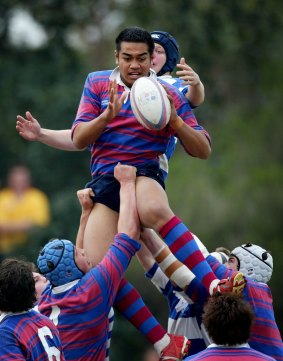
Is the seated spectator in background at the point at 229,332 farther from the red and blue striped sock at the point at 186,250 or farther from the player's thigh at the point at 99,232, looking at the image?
the player's thigh at the point at 99,232

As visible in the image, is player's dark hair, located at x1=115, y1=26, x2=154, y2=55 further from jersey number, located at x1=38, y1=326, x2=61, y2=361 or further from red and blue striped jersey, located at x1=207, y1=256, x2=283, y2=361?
jersey number, located at x1=38, y1=326, x2=61, y2=361

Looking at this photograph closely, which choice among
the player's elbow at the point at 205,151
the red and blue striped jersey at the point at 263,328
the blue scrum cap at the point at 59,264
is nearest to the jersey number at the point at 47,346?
the blue scrum cap at the point at 59,264

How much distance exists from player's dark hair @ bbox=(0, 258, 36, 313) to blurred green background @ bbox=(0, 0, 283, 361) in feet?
38.0

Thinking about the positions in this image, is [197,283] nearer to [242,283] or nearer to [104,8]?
[242,283]

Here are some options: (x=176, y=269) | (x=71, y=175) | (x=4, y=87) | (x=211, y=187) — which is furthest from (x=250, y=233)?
(x=176, y=269)

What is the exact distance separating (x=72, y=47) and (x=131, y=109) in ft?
52.1

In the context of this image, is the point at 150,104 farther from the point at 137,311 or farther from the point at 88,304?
the point at 137,311

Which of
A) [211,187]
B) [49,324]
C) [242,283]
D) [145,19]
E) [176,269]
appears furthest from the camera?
[145,19]

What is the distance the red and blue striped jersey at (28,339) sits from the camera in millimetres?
7945

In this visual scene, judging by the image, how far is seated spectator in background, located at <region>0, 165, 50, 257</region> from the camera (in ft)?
63.5

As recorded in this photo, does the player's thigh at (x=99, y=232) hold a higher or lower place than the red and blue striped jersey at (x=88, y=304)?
higher

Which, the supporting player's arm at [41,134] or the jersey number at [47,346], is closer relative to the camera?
the jersey number at [47,346]

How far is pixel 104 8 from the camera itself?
82.3 ft

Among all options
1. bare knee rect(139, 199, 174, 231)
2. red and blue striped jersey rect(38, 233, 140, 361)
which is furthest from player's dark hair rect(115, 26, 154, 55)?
red and blue striped jersey rect(38, 233, 140, 361)
